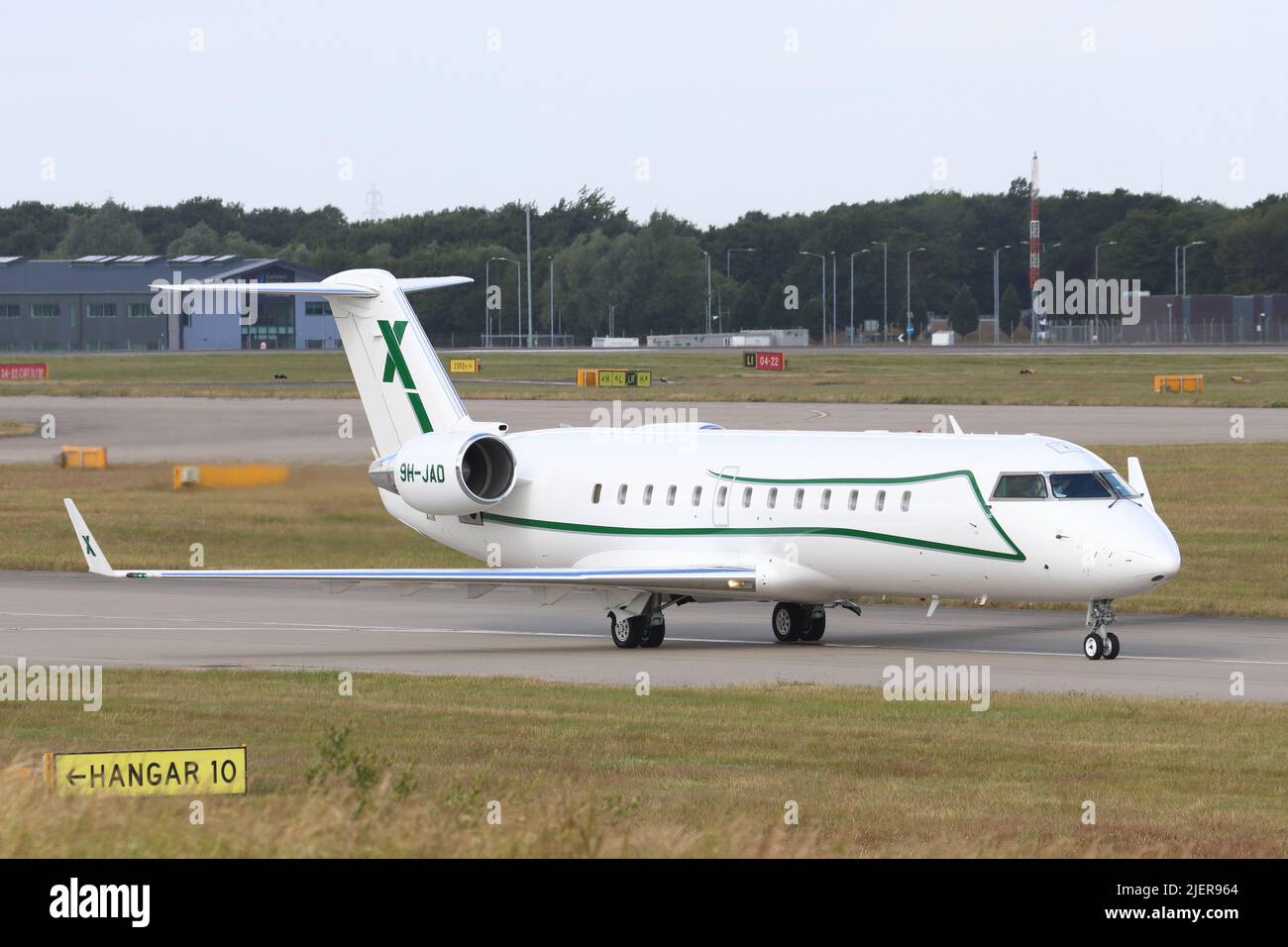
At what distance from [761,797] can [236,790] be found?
4743 mm

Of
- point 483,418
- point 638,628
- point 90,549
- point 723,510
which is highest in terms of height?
point 483,418

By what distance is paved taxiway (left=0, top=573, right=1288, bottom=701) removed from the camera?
26.0 metres

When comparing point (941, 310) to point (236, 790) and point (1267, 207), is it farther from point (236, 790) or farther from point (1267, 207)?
point (236, 790)

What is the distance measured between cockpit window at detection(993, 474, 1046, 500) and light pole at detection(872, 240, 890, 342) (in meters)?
146

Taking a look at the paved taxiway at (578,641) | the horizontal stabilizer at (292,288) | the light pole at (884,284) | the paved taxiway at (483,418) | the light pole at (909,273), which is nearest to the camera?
the paved taxiway at (578,641)

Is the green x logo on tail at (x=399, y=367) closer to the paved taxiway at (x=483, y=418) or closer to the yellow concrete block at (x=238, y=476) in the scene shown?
the yellow concrete block at (x=238, y=476)

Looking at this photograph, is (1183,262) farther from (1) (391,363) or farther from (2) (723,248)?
(1) (391,363)

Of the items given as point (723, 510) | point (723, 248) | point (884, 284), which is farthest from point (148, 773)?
point (723, 248)

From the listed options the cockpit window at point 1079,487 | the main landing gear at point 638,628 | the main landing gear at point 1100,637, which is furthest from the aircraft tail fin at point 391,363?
the main landing gear at point 1100,637

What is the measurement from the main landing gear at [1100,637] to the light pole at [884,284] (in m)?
A: 146

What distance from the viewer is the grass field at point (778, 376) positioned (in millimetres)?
79438

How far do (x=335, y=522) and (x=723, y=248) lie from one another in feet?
525

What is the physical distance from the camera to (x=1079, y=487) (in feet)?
87.3

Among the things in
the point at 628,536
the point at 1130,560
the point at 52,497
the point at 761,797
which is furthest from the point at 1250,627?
the point at 52,497
